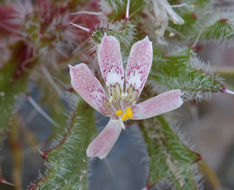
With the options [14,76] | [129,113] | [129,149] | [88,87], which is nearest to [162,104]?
[129,113]

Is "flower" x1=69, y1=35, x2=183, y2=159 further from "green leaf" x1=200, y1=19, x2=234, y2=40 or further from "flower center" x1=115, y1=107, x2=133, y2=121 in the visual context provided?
"green leaf" x1=200, y1=19, x2=234, y2=40

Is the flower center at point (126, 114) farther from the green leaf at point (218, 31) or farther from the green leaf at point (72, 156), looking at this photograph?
the green leaf at point (218, 31)

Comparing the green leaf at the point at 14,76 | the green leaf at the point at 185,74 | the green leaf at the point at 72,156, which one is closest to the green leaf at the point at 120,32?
the green leaf at the point at 185,74

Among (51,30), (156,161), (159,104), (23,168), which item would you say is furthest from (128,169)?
(159,104)

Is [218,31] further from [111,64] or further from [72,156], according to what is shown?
[72,156]

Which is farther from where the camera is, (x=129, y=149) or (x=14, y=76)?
(x=129, y=149)

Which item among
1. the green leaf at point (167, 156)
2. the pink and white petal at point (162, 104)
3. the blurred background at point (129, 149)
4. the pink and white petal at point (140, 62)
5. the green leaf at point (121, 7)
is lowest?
the blurred background at point (129, 149)

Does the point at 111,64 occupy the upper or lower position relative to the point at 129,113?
upper
